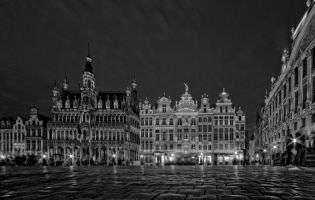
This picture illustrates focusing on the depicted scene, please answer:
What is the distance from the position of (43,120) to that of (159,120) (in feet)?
101

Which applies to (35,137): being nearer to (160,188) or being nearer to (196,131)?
(196,131)

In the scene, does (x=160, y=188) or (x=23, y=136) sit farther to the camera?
(x=23, y=136)

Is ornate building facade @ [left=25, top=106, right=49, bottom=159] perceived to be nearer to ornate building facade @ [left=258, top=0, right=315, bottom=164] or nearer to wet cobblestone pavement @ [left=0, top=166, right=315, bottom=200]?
ornate building facade @ [left=258, top=0, right=315, bottom=164]

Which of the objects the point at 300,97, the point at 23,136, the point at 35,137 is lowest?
the point at 35,137

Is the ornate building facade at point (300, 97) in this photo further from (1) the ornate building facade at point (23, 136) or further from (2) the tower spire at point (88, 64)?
(1) the ornate building facade at point (23, 136)

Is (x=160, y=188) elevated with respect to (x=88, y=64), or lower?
lower

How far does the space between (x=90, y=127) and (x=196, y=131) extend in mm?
24976

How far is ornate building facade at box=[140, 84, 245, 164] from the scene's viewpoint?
82.3 metres

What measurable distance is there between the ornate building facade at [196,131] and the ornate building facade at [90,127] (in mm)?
6273

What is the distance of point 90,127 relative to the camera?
274ft

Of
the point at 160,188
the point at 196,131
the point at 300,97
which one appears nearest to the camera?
the point at 160,188

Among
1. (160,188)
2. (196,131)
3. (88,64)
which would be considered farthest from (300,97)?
(88,64)

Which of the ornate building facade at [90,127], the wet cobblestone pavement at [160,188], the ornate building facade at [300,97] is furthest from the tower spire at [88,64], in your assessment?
the wet cobblestone pavement at [160,188]

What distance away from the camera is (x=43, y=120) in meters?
91.8
